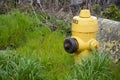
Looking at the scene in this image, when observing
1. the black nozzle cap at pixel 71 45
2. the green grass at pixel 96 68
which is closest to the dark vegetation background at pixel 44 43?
the green grass at pixel 96 68

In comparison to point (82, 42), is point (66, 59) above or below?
below

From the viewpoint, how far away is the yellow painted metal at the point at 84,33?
4.80 m

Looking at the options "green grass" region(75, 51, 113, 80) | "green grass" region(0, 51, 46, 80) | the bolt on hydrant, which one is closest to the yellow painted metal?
the bolt on hydrant

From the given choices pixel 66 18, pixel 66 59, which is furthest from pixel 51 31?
pixel 66 59

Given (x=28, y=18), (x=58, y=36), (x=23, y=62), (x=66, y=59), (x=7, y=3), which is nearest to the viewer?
(x=23, y=62)

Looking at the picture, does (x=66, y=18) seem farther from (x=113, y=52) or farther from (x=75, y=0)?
(x=113, y=52)

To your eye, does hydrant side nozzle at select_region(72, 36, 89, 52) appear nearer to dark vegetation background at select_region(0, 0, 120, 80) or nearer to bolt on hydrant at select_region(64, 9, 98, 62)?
bolt on hydrant at select_region(64, 9, 98, 62)

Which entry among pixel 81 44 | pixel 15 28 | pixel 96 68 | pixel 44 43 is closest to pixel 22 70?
pixel 96 68

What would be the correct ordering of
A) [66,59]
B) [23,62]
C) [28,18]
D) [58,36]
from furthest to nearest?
[28,18] < [58,36] < [66,59] < [23,62]

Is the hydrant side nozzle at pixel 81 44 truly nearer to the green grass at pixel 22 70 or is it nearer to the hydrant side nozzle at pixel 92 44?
the hydrant side nozzle at pixel 92 44

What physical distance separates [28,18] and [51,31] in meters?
0.55

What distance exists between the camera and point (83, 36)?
191 inches

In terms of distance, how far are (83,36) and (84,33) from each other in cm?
5

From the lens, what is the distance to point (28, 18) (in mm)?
6891
